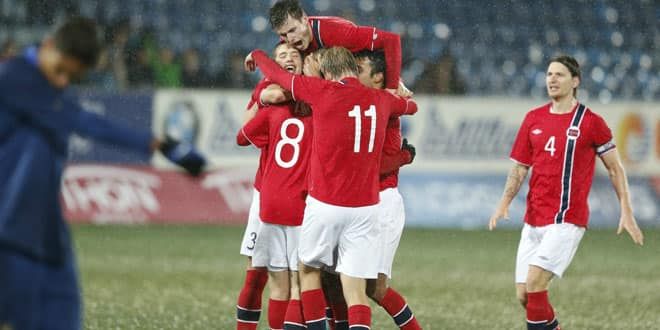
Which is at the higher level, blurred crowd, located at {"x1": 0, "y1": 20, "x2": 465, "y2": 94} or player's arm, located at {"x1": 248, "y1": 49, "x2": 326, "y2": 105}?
player's arm, located at {"x1": 248, "y1": 49, "x2": 326, "y2": 105}

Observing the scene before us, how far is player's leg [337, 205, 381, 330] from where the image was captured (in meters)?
6.45

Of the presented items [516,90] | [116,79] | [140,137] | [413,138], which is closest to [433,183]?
[413,138]

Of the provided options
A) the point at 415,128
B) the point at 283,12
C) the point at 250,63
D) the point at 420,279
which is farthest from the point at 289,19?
the point at 415,128

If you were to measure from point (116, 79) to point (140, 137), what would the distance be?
45.8 feet

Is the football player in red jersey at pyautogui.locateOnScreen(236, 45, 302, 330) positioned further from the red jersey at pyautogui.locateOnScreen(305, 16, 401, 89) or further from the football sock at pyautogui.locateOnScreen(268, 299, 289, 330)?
the football sock at pyautogui.locateOnScreen(268, 299, 289, 330)

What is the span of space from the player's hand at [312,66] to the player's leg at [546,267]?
2.15 metres

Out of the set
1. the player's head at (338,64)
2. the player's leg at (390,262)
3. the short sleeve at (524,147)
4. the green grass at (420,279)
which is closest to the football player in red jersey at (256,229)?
the player's head at (338,64)

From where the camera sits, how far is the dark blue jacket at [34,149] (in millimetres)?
4348

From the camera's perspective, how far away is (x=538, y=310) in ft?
25.1

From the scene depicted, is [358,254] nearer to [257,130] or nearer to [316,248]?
[316,248]

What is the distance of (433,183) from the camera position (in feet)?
61.0

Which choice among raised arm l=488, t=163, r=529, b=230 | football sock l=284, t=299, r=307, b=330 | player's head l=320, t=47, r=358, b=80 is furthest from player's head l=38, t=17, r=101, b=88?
raised arm l=488, t=163, r=529, b=230

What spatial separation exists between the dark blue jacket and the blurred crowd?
1366 cm

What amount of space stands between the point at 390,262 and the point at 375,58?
1.30 meters
